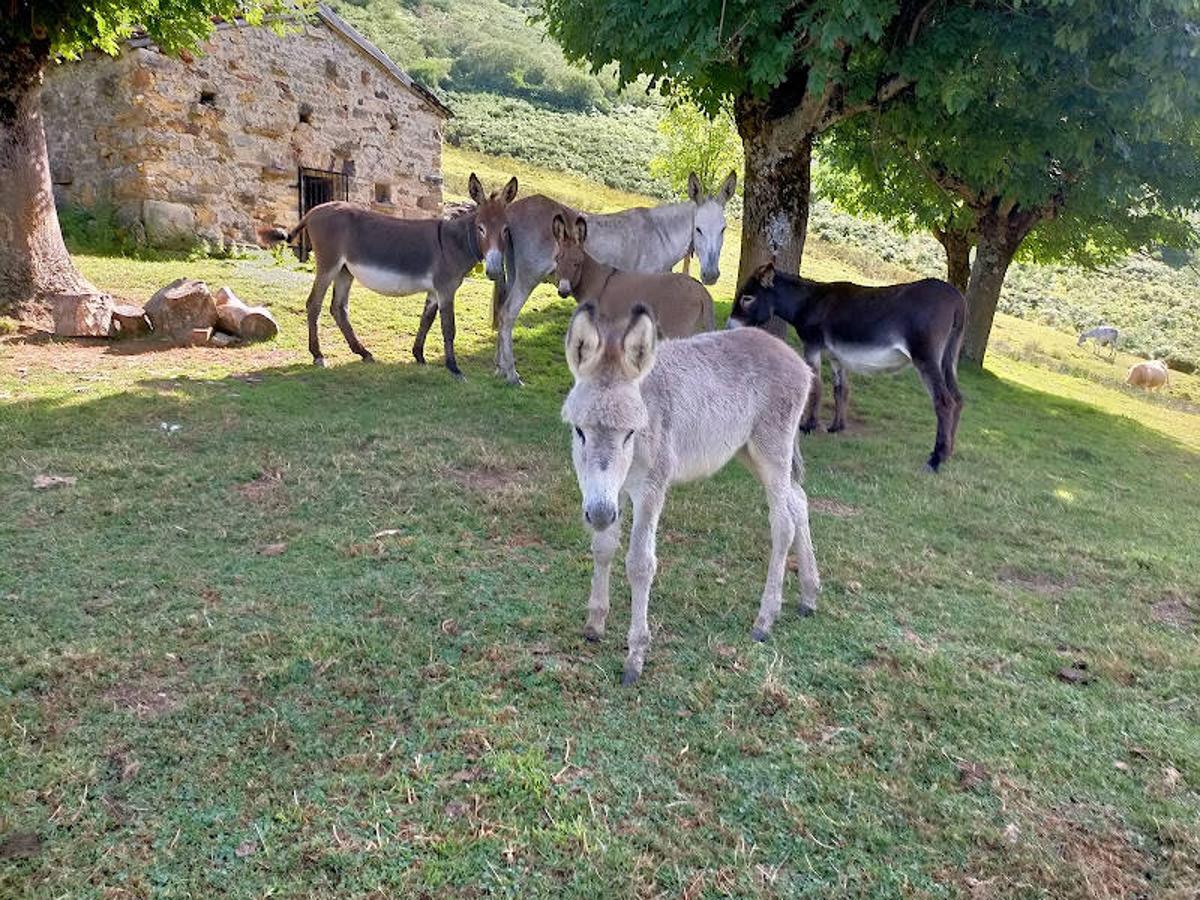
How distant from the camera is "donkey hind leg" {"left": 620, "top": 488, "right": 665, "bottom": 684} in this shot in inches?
146

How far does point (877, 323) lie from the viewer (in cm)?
815

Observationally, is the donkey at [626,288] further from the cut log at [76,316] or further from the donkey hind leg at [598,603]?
the cut log at [76,316]

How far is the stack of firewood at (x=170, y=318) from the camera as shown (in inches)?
370

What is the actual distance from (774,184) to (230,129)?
489 inches

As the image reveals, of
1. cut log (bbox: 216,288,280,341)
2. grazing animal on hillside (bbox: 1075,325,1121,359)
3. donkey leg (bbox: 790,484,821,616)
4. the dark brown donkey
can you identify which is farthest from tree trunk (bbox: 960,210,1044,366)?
grazing animal on hillside (bbox: 1075,325,1121,359)

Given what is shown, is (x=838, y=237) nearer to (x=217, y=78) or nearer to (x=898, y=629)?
(x=217, y=78)

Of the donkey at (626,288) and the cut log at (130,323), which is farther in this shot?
the cut log at (130,323)

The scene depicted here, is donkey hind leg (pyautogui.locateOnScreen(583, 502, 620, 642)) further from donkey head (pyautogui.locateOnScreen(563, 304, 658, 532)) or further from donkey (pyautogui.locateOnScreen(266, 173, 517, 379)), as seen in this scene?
donkey (pyautogui.locateOnScreen(266, 173, 517, 379))

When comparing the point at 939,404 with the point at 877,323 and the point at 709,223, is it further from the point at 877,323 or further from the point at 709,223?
the point at 709,223

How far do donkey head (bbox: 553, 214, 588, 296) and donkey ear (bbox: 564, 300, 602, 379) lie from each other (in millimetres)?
4970

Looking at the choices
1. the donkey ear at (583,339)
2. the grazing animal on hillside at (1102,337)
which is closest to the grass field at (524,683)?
the donkey ear at (583,339)

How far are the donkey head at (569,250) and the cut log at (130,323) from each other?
5.24m

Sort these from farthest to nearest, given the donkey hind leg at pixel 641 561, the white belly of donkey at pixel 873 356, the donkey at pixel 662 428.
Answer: the white belly of donkey at pixel 873 356
the donkey hind leg at pixel 641 561
the donkey at pixel 662 428

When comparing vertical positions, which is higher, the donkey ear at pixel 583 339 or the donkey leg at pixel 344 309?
the donkey ear at pixel 583 339
